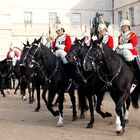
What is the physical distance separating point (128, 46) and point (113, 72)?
0.88 metres

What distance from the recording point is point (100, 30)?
1033cm

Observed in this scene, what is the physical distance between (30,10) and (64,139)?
1662 inches

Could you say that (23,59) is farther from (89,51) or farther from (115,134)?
(115,134)

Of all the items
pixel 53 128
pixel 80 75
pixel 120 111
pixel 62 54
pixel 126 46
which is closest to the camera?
pixel 120 111

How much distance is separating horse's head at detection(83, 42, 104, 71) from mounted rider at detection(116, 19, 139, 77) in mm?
873

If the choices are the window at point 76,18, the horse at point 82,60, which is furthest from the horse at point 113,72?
the window at point 76,18

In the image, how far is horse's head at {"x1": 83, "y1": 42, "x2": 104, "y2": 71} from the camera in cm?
845

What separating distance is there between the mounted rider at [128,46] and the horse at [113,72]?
30 cm

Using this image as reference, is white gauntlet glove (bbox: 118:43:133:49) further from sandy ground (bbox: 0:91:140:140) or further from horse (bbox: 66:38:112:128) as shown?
sandy ground (bbox: 0:91:140:140)

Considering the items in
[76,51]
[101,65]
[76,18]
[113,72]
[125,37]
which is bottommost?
[113,72]

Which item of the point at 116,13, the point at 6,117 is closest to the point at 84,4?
the point at 116,13

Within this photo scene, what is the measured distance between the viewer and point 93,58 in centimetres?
851

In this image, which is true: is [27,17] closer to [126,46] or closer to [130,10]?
[130,10]

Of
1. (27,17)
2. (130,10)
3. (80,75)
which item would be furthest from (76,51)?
(27,17)
